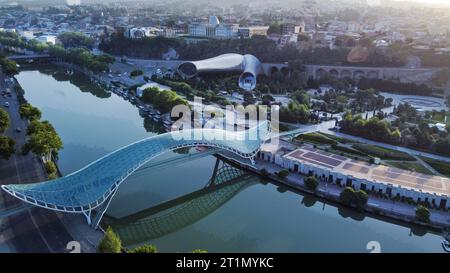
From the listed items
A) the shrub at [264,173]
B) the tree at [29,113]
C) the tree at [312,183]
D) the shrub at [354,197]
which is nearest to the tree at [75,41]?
the tree at [29,113]

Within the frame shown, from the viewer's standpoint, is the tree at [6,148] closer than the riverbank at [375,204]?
No

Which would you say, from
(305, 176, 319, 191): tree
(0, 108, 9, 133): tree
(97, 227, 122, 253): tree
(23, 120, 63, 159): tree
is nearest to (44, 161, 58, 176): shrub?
(23, 120, 63, 159): tree

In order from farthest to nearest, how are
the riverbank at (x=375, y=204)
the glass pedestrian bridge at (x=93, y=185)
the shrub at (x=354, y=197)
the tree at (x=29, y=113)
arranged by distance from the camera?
1. the tree at (x=29, y=113)
2. the shrub at (x=354, y=197)
3. the riverbank at (x=375, y=204)
4. the glass pedestrian bridge at (x=93, y=185)

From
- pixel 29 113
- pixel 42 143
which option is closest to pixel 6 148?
pixel 42 143

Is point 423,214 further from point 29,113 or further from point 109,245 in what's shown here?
point 29,113

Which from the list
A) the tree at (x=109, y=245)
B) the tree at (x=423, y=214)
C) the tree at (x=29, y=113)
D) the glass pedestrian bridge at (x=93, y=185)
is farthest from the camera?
the tree at (x=29, y=113)

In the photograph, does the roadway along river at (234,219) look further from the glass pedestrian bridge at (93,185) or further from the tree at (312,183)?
the glass pedestrian bridge at (93,185)

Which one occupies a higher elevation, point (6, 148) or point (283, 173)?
point (6, 148)
